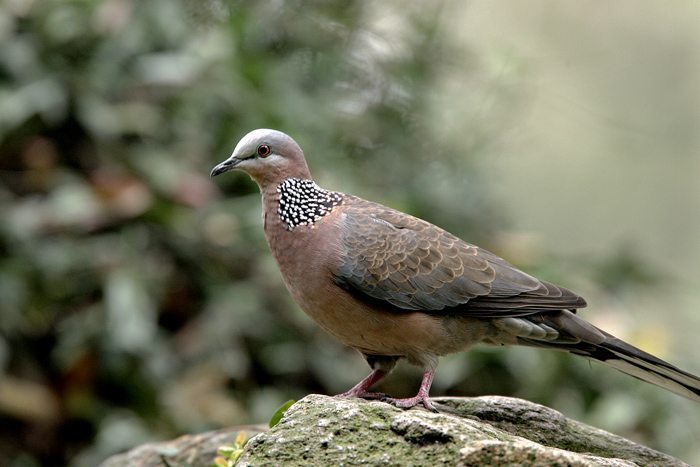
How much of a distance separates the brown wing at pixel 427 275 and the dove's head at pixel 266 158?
357 mm

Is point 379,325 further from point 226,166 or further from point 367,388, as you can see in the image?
point 226,166

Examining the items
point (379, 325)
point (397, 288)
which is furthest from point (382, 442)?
point (397, 288)

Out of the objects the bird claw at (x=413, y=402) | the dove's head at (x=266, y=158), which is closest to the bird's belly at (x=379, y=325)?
the bird claw at (x=413, y=402)

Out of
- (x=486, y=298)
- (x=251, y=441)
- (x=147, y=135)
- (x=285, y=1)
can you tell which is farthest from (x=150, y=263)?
(x=251, y=441)

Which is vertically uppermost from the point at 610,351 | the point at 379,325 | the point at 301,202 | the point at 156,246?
the point at 301,202

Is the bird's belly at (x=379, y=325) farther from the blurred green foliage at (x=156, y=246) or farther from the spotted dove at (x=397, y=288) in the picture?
the blurred green foliage at (x=156, y=246)

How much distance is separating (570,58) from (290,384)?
5635 mm

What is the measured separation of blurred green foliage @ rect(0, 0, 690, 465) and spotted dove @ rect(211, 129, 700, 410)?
2.87 metres

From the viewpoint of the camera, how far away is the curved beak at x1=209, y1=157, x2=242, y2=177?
4.49 meters

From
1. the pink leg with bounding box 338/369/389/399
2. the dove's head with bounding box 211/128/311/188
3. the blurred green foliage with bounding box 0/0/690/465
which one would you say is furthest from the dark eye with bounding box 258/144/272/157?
the blurred green foliage with bounding box 0/0/690/465

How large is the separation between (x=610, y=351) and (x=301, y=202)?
1593 millimetres

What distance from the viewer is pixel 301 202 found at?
4547 millimetres

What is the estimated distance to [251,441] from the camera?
3326mm

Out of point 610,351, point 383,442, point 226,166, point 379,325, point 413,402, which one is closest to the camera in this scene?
point 383,442
